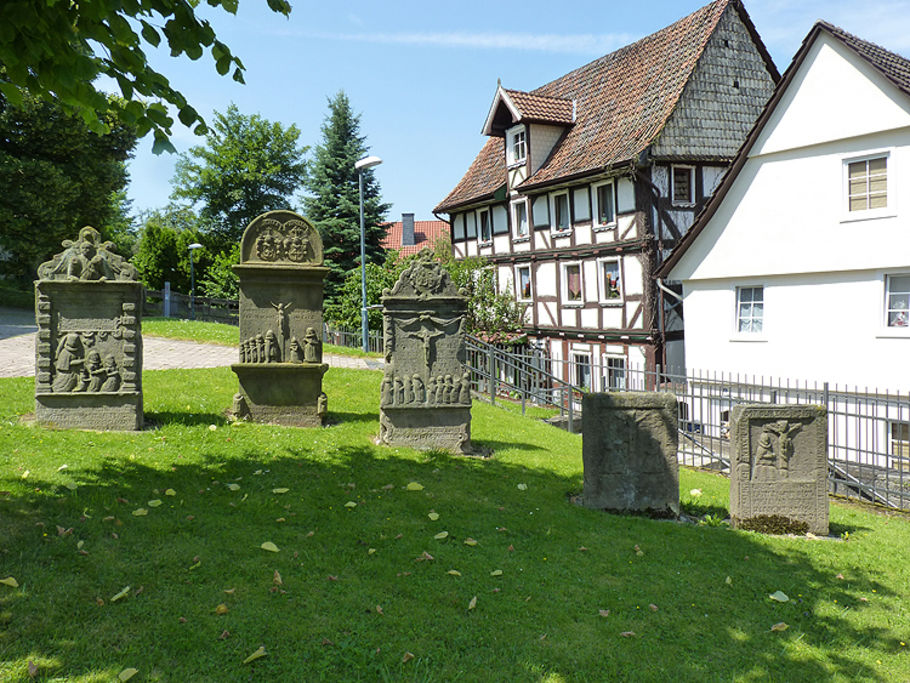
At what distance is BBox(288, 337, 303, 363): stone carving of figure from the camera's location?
10062 millimetres

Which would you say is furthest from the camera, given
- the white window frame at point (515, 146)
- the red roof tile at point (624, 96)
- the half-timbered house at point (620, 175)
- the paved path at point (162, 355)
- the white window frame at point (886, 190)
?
the white window frame at point (515, 146)

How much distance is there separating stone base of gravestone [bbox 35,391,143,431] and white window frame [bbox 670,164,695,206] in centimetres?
1719

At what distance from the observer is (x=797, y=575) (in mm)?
6012

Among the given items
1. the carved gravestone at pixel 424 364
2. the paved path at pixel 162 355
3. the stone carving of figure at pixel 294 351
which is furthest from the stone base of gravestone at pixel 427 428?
the paved path at pixel 162 355

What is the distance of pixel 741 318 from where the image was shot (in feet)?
59.4

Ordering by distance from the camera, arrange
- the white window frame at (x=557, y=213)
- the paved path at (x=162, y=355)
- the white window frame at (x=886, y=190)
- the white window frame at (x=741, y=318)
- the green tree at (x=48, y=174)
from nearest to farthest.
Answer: the white window frame at (x=886, y=190)
the paved path at (x=162, y=355)
the white window frame at (x=741, y=318)
the white window frame at (x=557, y=213)
the green tree at (x=48, y=174)

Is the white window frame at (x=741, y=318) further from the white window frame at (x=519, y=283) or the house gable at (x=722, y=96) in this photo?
the white window frame at (x=519, y=283)

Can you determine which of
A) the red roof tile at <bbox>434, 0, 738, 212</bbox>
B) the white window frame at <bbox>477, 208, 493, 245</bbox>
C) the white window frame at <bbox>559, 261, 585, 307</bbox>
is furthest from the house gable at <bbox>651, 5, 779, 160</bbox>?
the white window frame at <bbox>477, 208, 493, 245</bbox>

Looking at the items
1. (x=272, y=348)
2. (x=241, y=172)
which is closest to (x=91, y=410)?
(x=272, y=348)

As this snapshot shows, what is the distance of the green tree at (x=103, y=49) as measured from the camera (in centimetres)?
459

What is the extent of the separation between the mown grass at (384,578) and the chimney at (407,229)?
43.1 m

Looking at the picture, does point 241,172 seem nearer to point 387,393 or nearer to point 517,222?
point 517,222

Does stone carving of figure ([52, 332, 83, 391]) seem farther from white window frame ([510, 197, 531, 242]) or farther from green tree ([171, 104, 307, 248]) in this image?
green tree ([171, 104, 307, 248])

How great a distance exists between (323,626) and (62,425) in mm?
5907
